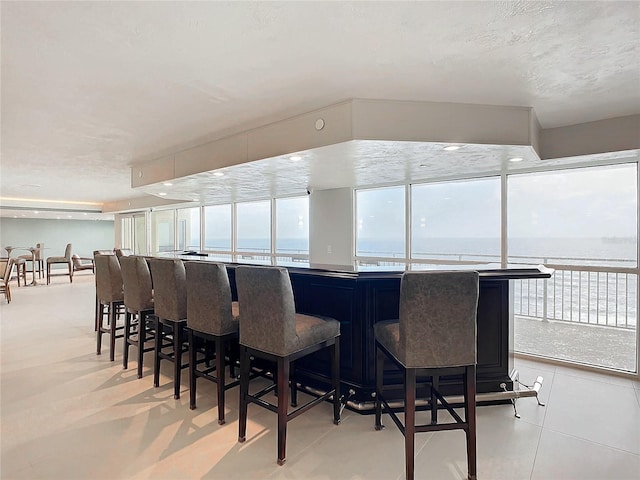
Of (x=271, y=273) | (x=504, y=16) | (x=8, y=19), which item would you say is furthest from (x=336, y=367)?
(x=8, y=19)

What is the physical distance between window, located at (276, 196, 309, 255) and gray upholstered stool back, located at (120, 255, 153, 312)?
3.56m

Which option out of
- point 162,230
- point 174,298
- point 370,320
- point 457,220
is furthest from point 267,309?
point 162,230

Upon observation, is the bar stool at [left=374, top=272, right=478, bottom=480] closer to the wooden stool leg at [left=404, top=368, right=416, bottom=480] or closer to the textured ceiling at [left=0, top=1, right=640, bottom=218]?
the wooden stool leg at [left=404, top=368, right=416, bottom=480]

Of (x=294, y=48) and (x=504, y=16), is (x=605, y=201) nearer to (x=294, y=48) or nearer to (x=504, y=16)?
(x=504, y=16)

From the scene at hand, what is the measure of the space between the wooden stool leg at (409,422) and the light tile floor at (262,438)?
0.16 meters

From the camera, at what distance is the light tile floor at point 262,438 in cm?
194

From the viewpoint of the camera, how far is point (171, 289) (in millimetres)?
2879

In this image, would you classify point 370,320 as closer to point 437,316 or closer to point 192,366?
point 437,316

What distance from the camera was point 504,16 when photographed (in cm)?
170

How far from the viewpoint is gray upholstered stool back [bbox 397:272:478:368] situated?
73.3 inches

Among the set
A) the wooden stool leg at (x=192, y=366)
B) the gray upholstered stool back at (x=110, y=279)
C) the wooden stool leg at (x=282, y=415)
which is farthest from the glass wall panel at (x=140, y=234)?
the wooden stool leg at (x=282, y=415)

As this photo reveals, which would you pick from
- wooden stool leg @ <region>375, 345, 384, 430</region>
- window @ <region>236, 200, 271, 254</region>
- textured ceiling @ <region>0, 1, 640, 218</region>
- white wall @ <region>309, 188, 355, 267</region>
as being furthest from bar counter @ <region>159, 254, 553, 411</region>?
window @ <region>236, 200, 271, 254</region>

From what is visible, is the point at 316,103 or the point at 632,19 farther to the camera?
the point at 316,103

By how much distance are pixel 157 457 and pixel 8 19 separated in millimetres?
2551
